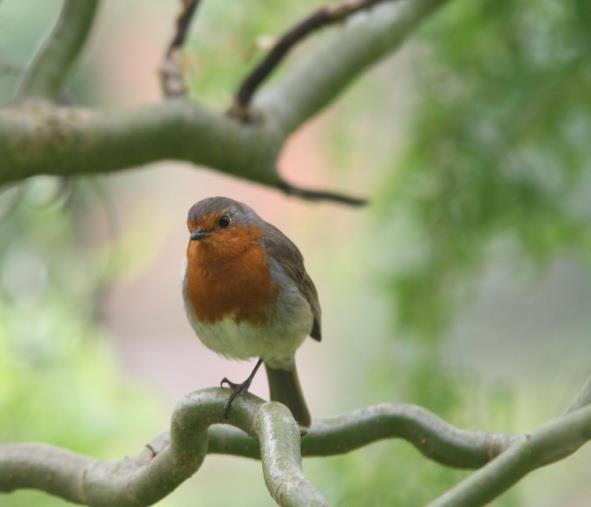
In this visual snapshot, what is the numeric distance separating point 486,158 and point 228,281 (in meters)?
1.30

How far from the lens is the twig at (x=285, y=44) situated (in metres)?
2.67

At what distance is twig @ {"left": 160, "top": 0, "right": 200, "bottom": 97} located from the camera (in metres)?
2.63

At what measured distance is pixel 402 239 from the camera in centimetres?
377

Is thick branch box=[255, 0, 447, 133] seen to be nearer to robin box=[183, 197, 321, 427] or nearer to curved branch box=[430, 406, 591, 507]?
robin box=[183, 197, 321, 427]

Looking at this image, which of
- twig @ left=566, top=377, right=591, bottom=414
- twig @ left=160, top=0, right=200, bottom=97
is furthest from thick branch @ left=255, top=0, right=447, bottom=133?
twig @ left=566, top=377, right=591, bottom=414

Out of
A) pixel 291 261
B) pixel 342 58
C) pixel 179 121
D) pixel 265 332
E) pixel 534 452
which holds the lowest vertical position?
pixel 534 452

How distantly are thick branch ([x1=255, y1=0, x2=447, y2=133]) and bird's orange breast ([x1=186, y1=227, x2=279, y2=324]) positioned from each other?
42 cm

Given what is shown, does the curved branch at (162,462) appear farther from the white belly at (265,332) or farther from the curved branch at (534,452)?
the white belly at (265,332)

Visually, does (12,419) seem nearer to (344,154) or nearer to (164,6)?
(344,154)

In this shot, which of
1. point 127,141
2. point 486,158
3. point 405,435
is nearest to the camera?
point 405,435

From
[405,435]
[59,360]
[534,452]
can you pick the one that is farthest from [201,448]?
[59,360]

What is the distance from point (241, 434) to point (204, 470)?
12.1 feet

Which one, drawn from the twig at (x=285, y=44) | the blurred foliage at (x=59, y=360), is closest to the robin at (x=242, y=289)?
the twig at (x=285, y=44)

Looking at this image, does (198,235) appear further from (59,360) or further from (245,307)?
(59,360)
